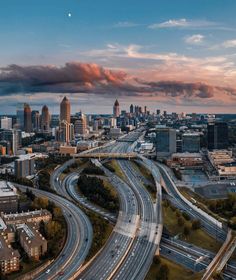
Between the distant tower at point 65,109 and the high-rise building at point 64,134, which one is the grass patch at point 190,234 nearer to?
the high-rise building at point 64,134

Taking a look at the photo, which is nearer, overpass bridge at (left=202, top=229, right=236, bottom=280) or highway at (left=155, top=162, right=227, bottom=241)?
overpass bridge at (left=202, top=229, right=236, bottom=280)

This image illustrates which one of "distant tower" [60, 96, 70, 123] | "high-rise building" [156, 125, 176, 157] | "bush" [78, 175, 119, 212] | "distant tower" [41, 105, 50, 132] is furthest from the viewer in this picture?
"distant tower" [41, 105, 50, 132]

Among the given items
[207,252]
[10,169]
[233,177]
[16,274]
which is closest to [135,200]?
[207,252]

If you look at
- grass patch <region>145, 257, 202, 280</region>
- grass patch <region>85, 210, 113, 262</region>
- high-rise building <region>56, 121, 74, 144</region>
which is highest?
high-rise building <region>56, 121, 74, 144</region>

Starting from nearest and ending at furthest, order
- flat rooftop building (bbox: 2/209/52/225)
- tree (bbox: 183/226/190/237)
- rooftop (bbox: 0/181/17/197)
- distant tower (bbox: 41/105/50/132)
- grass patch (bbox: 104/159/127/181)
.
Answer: tree (bbox: 183/226/190/237)
flat rooftop building (bbox: 2/209/52/225)
rooftop (bbox: 0/181/17/197)
grass patch (bbox: 104/159/127/181)
distant tower (bbox: 41/105/50/132)

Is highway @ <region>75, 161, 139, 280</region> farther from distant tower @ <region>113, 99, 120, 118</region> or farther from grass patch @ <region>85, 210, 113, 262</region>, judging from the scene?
distant tower @ <region>113, 99, 120, 118</region>

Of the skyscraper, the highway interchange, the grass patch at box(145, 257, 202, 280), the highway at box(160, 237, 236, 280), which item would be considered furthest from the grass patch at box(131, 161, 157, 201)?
the skyscraper

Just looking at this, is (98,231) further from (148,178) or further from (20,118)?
(20,118)
